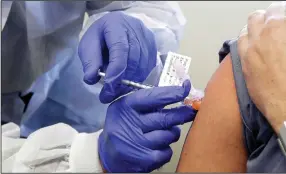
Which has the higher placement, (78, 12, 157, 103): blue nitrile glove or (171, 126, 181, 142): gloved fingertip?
(78, 12, 157, 103): blue nitrile glove

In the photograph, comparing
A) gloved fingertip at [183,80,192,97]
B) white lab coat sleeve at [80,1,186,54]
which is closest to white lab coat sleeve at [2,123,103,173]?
gloved fingertip at [183,80,192,97]

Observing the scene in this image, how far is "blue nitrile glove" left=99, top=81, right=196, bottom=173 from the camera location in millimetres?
816

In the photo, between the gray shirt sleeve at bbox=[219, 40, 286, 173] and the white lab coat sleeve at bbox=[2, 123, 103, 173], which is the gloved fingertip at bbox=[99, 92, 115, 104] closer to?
the white lab coat sleeve at bbox=[2, 123, 103, 173]

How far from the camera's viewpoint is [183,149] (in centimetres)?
82

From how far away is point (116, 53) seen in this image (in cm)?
88

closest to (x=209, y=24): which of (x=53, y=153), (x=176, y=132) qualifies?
(x=176, y=132)

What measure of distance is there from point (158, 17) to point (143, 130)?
0.60m

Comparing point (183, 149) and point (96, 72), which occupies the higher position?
point (96, 72)

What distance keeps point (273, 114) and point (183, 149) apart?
223mm

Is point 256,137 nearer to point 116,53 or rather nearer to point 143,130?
point 143,130

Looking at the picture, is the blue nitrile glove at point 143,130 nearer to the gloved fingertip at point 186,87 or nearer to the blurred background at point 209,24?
the gloved fingertip at point 186,87

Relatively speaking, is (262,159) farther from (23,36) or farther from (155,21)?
(23,36)

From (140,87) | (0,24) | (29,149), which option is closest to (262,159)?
(140,87)

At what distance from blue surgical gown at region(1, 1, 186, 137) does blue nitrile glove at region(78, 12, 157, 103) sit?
0.68 ft
